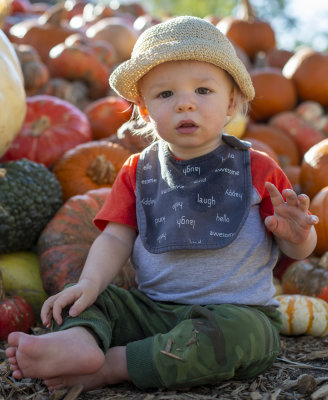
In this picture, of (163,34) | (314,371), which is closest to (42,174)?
(163,34)

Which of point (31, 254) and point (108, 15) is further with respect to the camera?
point (108, 15)

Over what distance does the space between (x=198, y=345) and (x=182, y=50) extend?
1.00m

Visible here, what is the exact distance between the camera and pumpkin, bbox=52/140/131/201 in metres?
3.25

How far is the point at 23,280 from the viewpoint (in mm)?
2695

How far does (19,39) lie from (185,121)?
3886mm

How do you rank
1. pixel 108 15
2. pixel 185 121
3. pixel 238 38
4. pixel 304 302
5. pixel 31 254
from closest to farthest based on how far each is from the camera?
pixel 185 121, pixel 304 302, pixel 31 254, pixel 238 38, pixel 108 15

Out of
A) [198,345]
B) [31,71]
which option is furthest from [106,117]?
[198,345]

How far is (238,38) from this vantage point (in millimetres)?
5980

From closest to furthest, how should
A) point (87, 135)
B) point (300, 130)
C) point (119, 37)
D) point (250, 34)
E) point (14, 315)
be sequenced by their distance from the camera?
point (14, 315) → point (87, 135) → point (300, 130) → point (119, 37) → point (250, 34)

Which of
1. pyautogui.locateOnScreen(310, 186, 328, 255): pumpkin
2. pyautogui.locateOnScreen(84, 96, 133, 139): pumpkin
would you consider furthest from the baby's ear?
pyautogui.locateOnScreen(84, 96, 133, 139): pumpkin

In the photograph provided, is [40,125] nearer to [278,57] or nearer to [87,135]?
[87,135]

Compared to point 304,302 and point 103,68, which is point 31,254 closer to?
point 304,302

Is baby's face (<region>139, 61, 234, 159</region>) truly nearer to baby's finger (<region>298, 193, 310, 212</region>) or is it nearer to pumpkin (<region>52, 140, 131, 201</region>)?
baby's finger (<region>298, 193, 310, 212</region>)

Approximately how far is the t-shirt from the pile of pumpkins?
1.68ft
